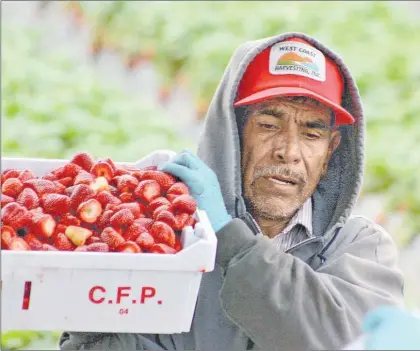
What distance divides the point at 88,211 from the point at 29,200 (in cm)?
12

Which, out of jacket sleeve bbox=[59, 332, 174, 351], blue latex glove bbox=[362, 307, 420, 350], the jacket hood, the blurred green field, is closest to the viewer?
blue latex glove bbox=[362, 307, 420, 350]

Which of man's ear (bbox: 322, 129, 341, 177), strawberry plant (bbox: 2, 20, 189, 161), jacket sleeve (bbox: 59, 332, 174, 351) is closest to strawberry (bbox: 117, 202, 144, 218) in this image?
jacket sleeve (bbox: 59, 332, 174, 351)

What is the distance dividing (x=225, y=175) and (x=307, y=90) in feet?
0.97

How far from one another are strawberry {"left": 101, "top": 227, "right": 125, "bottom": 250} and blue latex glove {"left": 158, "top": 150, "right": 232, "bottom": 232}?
0.25m

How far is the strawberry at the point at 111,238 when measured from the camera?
140 centimetres

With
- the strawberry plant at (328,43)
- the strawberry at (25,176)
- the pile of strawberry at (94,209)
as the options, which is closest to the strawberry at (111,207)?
the pile of strawberry at (94,209)

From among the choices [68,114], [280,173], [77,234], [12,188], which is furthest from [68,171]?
[68,114]

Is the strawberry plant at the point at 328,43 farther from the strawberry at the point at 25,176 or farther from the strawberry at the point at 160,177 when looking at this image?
the strawberry at the point at 25,176

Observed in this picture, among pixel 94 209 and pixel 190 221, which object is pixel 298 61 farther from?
pixel 94 209

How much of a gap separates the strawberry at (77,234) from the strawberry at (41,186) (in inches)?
5.2

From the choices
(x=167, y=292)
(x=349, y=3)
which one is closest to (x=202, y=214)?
(x=167, y=292)

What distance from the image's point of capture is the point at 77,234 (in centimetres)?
141

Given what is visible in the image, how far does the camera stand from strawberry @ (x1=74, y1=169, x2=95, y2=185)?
5.10 feet

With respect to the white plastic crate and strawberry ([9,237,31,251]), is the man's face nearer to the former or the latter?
the white plastic crate
